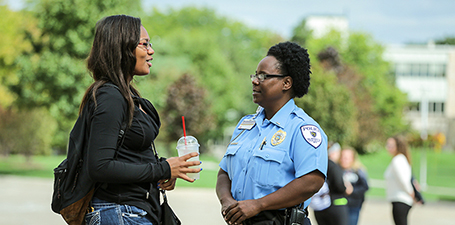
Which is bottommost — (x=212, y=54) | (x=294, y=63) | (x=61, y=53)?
(x=294, y=63)

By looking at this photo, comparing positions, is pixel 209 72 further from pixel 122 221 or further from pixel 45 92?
pixel 122 221

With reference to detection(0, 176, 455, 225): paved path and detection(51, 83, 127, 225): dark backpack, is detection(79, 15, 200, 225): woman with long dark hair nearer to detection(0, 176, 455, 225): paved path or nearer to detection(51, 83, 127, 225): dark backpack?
detection(51, 83, 127, 225): dark backpack

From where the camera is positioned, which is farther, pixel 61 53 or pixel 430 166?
pixel 430 166

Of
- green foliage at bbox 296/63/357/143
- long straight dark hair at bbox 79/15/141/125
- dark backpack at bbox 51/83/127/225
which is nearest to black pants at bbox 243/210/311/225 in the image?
dark backpack at bbox 51/83/127/225

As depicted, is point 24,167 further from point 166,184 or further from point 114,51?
point 114,51

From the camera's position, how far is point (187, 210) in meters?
13.3

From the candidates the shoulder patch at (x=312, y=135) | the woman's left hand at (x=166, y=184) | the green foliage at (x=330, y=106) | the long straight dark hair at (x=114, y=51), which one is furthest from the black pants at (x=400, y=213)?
the green foliage at (x=330, y=106)

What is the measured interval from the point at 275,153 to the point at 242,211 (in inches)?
17.0

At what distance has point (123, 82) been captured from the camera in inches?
110

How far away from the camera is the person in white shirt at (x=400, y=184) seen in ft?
24.6

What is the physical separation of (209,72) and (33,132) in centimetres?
2903

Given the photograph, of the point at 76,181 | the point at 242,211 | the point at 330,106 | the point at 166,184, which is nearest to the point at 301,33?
the point at 330,106

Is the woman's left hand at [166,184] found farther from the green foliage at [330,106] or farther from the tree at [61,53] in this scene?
the green foliage at [330,106]

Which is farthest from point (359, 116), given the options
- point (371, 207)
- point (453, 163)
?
point (371, 207)
